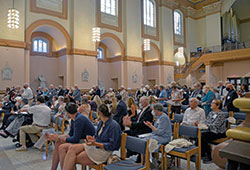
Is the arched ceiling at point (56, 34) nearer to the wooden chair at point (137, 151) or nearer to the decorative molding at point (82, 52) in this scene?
the decorative molding at point (82, 52)

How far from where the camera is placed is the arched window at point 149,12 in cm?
1900

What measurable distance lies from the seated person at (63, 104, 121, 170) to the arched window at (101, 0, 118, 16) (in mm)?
14479

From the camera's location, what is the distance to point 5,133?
536 centimetres

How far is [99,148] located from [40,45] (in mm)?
13918

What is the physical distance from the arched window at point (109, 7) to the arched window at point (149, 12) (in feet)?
11.3

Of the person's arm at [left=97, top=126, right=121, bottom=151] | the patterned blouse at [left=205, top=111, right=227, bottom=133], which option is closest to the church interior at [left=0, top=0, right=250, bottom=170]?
the patterned blouse at [left=205, top=111, right=227, bottom=133]

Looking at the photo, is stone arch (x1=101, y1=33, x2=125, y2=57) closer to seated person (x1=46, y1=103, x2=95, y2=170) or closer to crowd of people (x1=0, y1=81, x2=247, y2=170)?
crowd of people (x1=0, y1=81, x2=247, y2=170)

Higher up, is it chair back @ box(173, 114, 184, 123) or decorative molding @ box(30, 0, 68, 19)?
decorative molding @ box(30, 0, 68, 19)

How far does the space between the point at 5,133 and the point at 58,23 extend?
32.8ft

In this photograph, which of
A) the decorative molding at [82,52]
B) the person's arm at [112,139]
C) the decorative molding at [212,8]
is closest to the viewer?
the person's arm at [112,139]

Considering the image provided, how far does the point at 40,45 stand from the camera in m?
15.1

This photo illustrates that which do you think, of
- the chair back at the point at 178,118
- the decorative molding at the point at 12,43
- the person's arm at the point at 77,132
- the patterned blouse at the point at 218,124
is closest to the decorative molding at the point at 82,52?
the decorative molding at the point at 12,43

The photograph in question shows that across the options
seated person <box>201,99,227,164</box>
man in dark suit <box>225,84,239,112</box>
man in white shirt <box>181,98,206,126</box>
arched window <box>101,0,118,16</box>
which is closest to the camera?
seated person <box>201,99,227,164</box>

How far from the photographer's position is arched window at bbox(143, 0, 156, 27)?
19005 mm
